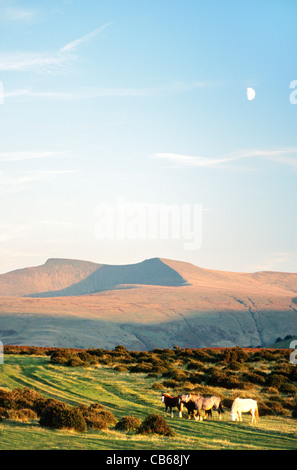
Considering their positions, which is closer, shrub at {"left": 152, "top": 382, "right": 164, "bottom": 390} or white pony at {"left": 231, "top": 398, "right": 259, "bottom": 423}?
white pony at {"left": 231, "top": 398, "right": 259, "bottom": 423}

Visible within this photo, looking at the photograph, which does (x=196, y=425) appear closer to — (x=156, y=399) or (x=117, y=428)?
(x=117, y=428)

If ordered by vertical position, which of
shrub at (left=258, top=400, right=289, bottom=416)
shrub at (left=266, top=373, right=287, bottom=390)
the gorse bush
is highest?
the gorse bush

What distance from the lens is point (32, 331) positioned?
7111 inches

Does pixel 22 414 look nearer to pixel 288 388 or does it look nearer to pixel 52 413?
pixel 52 413

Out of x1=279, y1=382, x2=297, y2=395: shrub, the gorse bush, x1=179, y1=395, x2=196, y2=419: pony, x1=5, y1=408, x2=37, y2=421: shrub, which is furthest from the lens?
x1=279, y1=382, x2=297, y2=395: shrub

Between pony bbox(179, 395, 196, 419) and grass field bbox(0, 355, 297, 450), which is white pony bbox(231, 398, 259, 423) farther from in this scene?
pony bbox(179, 395, 196, 419)

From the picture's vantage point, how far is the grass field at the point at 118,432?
19.6 m

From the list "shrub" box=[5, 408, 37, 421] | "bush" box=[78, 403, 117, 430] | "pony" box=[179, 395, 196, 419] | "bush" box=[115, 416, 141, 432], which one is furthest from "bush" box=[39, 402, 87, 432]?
"pony" box=[179, 395, 196, 419]

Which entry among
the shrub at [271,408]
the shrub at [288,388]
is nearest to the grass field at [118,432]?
the shrub at [271,408]

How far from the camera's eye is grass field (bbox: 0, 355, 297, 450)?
1964cm

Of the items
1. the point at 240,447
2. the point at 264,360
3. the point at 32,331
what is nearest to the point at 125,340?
the point at 32,331

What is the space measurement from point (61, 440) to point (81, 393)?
13.8 m

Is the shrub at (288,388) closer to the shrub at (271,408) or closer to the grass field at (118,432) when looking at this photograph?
the shrub at (271,408)

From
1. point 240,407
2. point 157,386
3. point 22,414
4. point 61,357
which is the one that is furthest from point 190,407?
point 61,357
